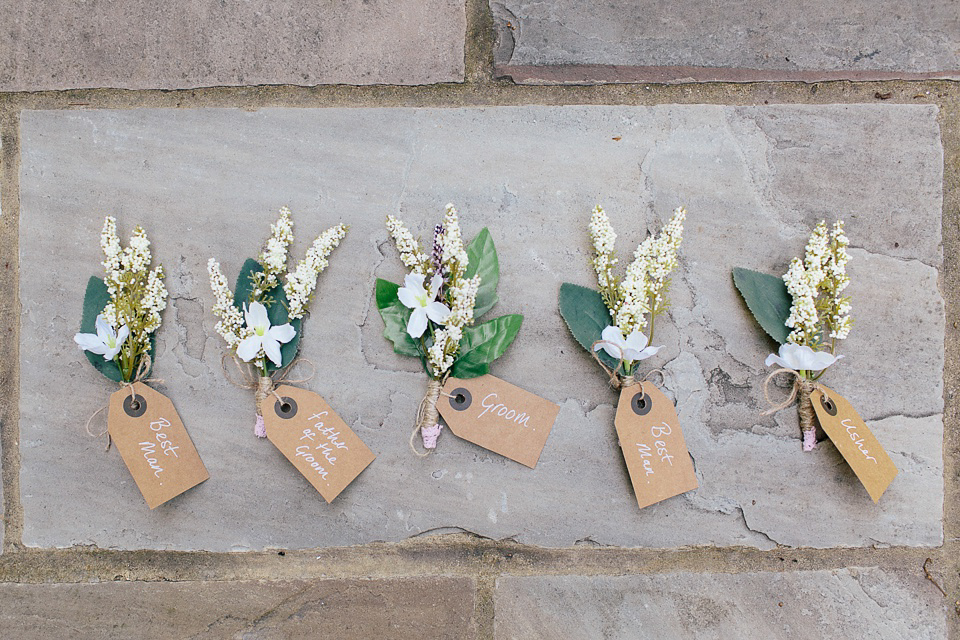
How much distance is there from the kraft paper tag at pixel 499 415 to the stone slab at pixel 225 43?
48 cm

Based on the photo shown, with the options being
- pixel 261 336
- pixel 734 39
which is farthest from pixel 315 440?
pixel 734 39

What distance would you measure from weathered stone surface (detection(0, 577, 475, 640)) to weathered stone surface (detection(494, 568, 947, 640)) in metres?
0.10

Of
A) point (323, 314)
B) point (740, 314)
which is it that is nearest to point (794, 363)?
point (740, 314)

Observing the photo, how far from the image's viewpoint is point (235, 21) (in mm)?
1082

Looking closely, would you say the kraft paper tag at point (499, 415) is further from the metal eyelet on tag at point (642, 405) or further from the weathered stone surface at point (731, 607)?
the weathered stone surface at point (731, 607)

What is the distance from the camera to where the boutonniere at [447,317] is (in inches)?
39.8

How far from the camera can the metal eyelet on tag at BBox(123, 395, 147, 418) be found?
1.05 metres

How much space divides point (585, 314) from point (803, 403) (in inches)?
13.9

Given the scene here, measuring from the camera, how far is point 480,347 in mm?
1038

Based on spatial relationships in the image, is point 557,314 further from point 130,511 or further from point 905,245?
point 130,511

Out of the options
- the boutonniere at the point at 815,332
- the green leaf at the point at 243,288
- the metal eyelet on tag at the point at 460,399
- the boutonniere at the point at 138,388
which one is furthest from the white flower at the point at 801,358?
the boutonniere at the point at 138,388

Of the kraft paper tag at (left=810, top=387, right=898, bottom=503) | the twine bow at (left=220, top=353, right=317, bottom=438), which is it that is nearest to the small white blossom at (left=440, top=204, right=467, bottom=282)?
the twine bow at (left=220, top=353, right=317, bottom=438)

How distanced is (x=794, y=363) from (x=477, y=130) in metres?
0.59

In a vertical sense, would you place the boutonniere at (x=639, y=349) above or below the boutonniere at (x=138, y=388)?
above
